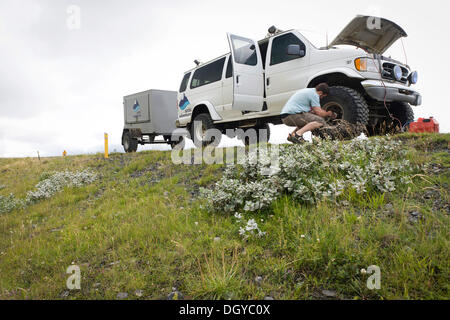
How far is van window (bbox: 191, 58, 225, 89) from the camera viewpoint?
8.36 metres

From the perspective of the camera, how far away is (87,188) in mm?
6926

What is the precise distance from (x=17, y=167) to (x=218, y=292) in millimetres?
16281

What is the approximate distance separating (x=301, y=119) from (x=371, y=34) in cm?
304

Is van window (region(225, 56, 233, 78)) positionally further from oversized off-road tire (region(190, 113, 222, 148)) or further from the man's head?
the man's head

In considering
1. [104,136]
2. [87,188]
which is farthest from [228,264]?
[104,136]

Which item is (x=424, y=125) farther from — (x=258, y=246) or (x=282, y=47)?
(x=258, y=246)

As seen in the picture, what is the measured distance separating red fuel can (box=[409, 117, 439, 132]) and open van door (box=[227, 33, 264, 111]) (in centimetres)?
395

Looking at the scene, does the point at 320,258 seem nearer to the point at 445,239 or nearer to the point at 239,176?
the point at 445,239

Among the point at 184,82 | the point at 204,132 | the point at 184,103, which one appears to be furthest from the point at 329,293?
the point at 184,82

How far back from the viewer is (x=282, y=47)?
22.1ft

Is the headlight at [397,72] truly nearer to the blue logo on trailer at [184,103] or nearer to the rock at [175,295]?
the rock at [175,295]

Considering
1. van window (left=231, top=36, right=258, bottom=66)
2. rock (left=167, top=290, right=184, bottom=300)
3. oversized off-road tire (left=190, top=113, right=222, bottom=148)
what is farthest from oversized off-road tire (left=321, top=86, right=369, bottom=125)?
rock (left=167, top=290, right=184, bottom=300)
